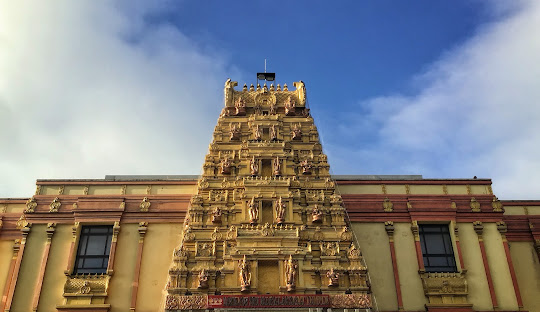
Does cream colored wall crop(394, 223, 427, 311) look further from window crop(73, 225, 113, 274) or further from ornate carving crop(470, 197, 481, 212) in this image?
window crop(73, 225, 113, 274)

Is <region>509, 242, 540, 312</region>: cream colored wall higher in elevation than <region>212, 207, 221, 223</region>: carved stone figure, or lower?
lower

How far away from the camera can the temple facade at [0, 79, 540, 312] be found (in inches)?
1086

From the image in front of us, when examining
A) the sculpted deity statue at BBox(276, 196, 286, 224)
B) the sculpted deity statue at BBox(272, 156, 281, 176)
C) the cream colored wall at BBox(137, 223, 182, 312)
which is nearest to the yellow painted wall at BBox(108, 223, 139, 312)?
the cream colored wall at BBox(137, 223, 182, 312)

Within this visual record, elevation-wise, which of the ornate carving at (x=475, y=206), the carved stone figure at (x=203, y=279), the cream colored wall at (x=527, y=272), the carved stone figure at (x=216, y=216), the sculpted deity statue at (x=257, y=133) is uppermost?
the sculpted deity statue at (x=257, y=133)

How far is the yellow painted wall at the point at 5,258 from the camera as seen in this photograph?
31237 mm

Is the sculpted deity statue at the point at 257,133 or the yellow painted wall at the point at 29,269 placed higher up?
the sculpted deity statue at the point at 257,133

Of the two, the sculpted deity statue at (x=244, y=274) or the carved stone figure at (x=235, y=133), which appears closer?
the sculpted deity statue at (x=244, y=274)

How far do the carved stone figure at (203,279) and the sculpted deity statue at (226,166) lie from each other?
7099 millimetres

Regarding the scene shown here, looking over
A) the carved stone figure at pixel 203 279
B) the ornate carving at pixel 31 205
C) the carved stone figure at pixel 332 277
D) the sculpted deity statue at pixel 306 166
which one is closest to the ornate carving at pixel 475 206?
the sculpted deity statue at pixel 306 166

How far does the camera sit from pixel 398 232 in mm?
32250

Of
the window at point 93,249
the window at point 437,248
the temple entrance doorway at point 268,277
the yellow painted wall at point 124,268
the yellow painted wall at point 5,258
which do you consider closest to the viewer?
the temple entrance doorway at point 268,277

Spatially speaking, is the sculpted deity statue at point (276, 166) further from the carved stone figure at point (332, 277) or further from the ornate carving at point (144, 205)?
the ornate carving at point (144, 205)

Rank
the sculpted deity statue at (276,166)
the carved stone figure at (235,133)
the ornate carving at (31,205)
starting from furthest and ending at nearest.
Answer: the carved stone figure at (235,133)
the sculpted deity statue at (276,166)
the ornate carving at (31,205)

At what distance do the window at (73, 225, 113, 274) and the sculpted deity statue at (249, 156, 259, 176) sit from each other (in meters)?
9.18
